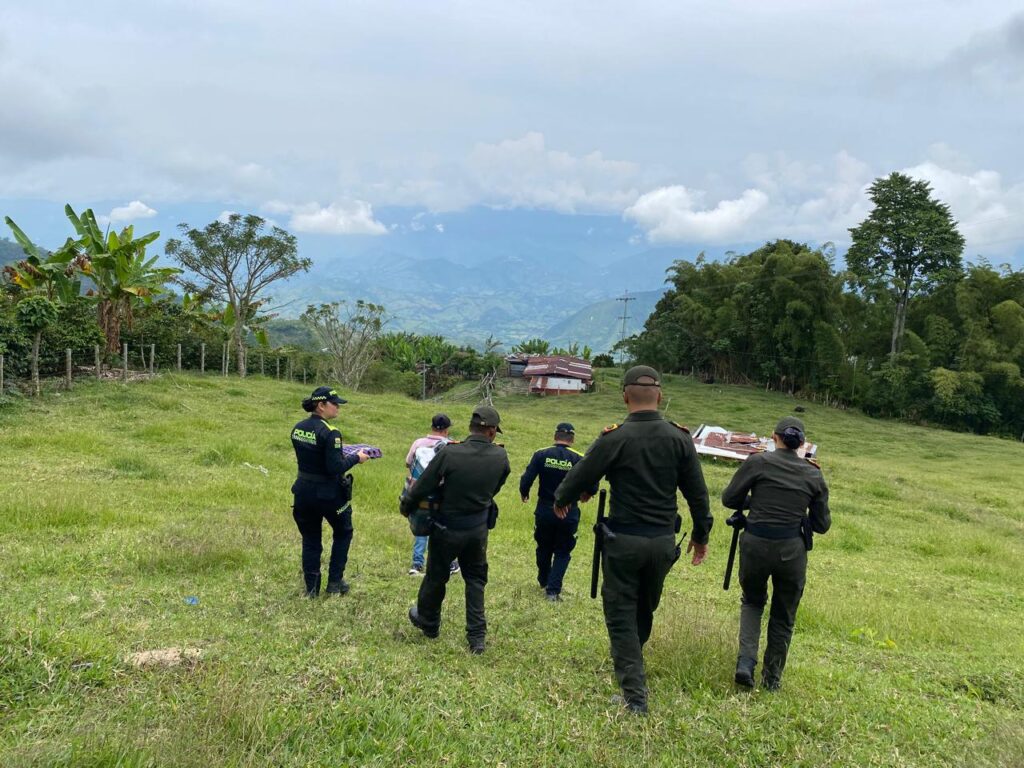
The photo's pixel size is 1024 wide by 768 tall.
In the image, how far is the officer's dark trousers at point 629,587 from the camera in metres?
4.05

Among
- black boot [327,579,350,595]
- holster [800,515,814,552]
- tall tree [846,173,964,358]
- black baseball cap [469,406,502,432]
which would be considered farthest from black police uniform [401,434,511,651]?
tall tree [846,173,964,358]

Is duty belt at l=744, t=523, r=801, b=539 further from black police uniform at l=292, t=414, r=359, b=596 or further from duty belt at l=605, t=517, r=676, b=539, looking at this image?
black police uniform at l=292, t=414, r=359, b=596

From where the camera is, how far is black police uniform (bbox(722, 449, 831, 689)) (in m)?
4.48

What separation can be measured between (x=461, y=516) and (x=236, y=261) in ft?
125

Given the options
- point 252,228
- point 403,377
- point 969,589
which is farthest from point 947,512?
point 403,377

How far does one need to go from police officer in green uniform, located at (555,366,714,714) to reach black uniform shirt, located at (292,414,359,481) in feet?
8.00

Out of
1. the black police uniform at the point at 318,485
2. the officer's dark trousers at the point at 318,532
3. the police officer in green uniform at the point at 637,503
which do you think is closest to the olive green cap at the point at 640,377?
the police officer in green uniform at the point at 637,503

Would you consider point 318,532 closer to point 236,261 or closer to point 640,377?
point 640,377

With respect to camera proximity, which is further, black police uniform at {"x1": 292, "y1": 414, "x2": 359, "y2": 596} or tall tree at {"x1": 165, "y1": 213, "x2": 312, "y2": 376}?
tall tree at {"x1": 165, "y1": 213, "x2": 312, "y2": 376}

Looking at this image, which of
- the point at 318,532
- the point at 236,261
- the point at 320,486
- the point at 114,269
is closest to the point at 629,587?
the point at 320,486

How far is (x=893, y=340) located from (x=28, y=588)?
50.4 m

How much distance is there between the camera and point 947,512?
16.0 m

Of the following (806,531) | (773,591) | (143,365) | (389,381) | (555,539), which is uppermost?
(806,531)

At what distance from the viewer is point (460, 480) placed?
4.90m
